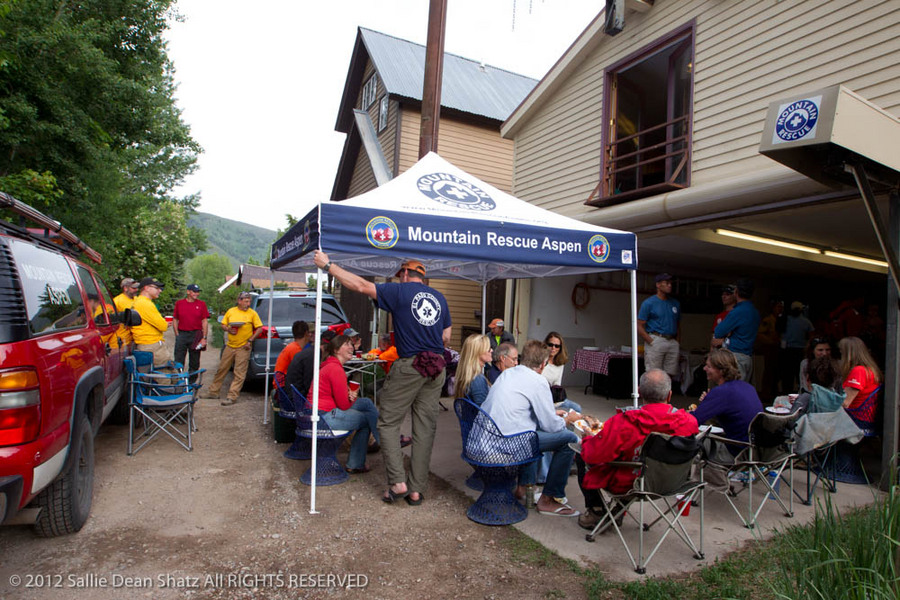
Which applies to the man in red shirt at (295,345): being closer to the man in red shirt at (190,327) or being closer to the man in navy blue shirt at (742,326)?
the man in red shirt at (190,327)

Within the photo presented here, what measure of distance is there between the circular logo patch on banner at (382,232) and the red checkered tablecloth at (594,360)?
19.4 ft

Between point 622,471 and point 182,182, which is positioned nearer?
point 622,471

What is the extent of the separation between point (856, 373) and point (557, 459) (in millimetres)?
2938

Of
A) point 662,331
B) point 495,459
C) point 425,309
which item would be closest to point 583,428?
point 495,459

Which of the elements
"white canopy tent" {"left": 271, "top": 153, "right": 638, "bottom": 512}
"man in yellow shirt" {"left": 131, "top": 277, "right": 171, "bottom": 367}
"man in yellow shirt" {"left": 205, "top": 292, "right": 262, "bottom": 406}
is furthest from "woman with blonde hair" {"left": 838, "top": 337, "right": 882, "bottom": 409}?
"man in yellow shirt" {"left": 131, "top": 277, "right": 171, "bottom": 367}

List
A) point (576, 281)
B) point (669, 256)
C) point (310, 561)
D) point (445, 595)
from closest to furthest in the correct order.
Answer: point (445, 595), point (310, 561), point (669, 256), point (576, 281)

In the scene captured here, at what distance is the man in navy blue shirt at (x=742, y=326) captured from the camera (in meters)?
6.07

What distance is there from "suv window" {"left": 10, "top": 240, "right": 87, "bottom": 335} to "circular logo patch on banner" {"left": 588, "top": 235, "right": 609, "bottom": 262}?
4249mm

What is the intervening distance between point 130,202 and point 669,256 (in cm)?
1227

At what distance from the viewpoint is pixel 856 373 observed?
186 inches

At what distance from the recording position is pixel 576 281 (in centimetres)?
1042

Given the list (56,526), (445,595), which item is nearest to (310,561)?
(445,595)

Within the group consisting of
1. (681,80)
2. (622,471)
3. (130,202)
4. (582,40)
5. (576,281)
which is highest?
(582,40)

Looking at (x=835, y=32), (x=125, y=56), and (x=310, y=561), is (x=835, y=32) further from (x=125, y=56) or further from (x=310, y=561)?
(x=125, y=56)
